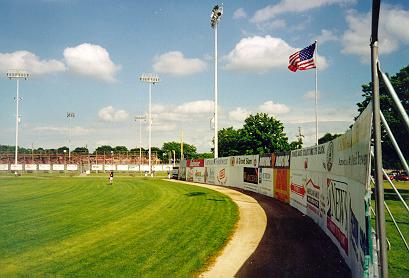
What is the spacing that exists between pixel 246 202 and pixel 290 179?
3.61 m

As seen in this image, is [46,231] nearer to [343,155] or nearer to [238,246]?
[238,246]

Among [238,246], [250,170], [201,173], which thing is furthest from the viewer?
[201,173]

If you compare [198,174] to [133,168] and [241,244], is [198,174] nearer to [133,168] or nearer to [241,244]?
[241,244]

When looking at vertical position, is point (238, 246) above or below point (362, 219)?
below

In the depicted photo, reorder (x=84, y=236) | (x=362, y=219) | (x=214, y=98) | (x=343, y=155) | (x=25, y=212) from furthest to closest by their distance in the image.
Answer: (x=214, y=98)
(x=25, y=212)
(x=84, y=236)
(x=343, y=155)
(x=362, y=219)

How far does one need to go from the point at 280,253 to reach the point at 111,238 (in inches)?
246

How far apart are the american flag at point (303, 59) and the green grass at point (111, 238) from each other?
13.8 metres

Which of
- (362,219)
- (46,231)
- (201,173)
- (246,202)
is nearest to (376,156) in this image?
(362,219)

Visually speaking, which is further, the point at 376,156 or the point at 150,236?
the point at 150,236

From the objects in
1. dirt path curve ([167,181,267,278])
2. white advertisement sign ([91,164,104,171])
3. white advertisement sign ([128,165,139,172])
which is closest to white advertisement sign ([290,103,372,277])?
dirt path curve ([167,181,267,278])

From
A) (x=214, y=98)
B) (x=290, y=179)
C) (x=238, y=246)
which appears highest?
(x=214, y=98)

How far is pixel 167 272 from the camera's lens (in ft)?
32.1

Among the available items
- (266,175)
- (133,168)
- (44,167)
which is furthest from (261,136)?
(44,167)

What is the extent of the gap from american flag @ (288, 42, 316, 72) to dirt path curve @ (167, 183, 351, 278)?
51.0 feet
